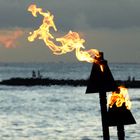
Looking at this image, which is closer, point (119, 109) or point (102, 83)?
point (102, 83)

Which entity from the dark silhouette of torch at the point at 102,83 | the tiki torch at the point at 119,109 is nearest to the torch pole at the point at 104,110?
the dark silhouette of torch at the point at 102,83

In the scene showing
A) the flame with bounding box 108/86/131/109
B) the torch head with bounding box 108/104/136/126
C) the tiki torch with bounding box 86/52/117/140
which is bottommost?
the torch head with bounding box 108/104/136/126

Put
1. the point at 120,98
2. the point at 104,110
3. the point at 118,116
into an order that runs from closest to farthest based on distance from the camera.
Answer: the point at 104,110, the point at 120,98, the point at 118,116

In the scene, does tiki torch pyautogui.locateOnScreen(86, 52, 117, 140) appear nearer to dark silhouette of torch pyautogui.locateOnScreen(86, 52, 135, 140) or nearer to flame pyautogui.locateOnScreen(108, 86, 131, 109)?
dark silhouette of torch pyautogui.locateOnScreen(86, 52, 135, 140)

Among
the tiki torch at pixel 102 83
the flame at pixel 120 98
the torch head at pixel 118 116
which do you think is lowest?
the torch head at pixel 118 116

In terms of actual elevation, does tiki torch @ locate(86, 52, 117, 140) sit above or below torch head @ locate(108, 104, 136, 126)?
above

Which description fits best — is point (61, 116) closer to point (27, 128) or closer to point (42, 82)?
point (27, 128)

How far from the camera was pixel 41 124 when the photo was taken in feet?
187

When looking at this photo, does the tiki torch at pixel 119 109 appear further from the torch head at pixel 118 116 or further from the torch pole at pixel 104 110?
the torch pole at pixel 104 110

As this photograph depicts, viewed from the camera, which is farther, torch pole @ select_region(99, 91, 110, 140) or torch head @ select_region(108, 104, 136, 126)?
torch head @ select_region(108, 104, 136, 126)

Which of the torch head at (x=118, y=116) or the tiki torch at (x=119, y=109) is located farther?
the torch head at (x=118, y=116)

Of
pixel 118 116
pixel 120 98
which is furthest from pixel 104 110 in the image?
pixel 118 116

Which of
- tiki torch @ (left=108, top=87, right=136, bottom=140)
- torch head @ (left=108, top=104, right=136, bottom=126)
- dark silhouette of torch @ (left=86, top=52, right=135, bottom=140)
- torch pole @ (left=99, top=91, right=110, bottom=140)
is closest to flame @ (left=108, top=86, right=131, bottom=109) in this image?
tiki torch @ (left=108, top=87, right=136, bottom=140)

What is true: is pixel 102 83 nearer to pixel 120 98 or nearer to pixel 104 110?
pixel 104 110
